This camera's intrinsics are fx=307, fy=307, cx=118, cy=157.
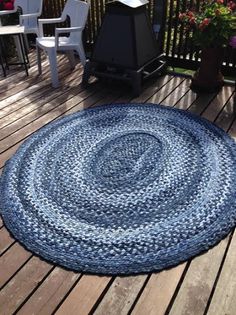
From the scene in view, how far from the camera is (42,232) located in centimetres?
200

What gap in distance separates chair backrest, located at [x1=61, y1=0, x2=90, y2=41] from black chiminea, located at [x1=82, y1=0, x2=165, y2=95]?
1.46 feet

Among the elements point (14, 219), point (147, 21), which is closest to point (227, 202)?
point (14, 219)

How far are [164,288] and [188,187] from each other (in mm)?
828

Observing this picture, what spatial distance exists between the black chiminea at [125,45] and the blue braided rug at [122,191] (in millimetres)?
733

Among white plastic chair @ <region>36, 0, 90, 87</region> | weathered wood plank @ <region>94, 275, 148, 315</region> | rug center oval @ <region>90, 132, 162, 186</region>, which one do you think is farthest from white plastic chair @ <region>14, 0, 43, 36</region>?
weathered wood plank @ <region>94, 275, 148, 315</region>

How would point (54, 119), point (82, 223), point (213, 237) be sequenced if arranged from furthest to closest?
point (54, 119)
point (82, 223)
point (213, 237)

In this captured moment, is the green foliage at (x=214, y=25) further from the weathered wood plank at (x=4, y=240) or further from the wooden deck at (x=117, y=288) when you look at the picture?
the weathered wood plank at (x=4, y=240)

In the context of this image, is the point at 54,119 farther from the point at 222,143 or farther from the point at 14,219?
the point at 222,143

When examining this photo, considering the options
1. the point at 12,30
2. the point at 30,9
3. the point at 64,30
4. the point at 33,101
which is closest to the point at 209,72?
the point at 64,30

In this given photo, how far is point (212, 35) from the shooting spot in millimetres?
3123

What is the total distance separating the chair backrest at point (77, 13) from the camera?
3893mm

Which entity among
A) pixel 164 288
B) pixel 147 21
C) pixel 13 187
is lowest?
pixel 164 288

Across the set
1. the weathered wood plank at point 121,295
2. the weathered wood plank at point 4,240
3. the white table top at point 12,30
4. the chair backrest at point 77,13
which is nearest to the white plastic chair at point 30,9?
the white table top at point 12,30

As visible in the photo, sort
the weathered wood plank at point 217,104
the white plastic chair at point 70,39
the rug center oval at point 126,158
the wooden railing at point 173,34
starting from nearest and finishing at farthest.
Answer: the rug center oval at point 126,158
the weathered wood plank at point 217,104
the white plastic chair at point 70,39
the wooden railing at point 173,34
